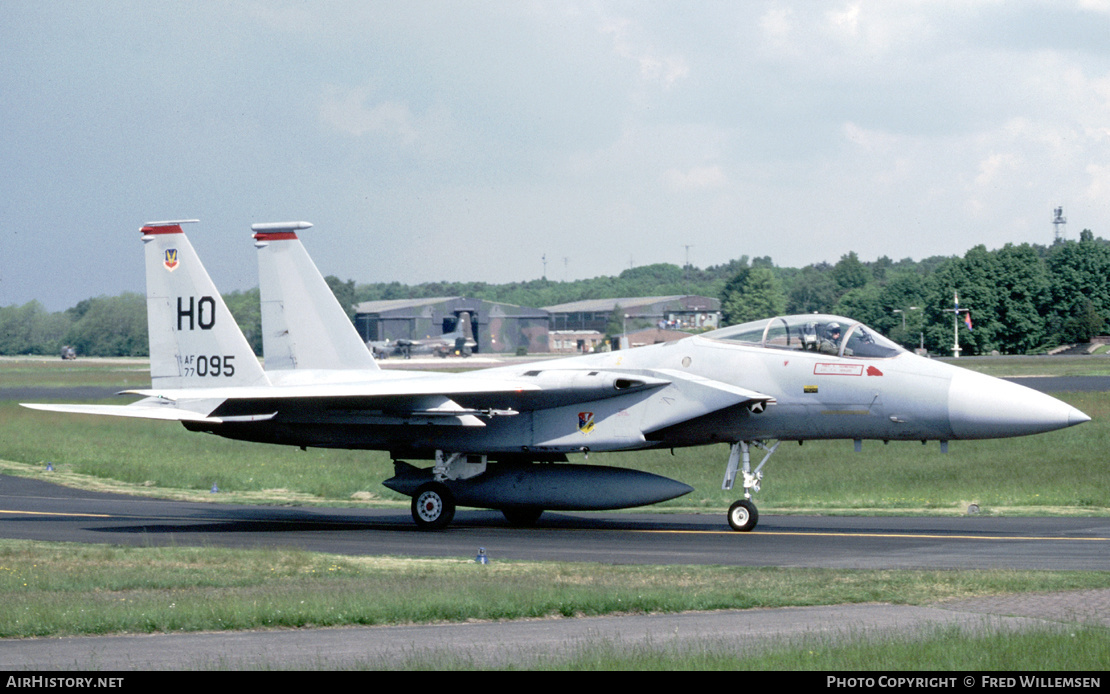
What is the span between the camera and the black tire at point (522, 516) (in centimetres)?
1922

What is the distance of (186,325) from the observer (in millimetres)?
20391

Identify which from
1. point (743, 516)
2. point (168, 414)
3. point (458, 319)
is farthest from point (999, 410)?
point (458, 319)

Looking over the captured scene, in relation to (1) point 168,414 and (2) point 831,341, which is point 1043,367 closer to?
(2) point 831,341

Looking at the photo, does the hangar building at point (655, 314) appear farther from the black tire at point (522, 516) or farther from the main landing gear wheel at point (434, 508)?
the main landing gear wheel at point (434, 508)

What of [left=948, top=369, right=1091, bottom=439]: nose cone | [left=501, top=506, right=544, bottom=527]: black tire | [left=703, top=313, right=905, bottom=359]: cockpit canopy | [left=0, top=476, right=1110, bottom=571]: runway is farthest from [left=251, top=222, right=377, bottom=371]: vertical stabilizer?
[left=948, top=369, right=1091, bottom=439]: nose cone

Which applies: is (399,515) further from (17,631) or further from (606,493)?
(17,631)

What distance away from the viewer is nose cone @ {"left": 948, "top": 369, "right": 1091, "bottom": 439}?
15.6m

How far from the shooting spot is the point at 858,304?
7700 cm

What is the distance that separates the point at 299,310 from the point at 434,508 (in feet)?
16.0

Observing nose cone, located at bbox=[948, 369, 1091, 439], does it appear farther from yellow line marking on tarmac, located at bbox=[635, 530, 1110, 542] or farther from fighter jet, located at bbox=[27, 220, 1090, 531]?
yellow line marking on tarmac, located at bbox=[635, 530, 1110, 542]

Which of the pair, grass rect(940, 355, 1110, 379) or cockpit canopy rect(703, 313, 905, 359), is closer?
cockpit canopy rect(703, 313, 905, 359)

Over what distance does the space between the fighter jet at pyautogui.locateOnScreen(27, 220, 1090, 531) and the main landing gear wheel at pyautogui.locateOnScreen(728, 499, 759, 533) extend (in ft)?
0.07

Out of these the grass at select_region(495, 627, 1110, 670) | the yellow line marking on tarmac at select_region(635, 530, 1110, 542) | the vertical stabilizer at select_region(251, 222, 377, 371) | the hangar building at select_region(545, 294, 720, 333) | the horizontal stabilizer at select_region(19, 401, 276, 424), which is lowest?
the yellow line marking on tarmac at select_region(635, 530, 1110, 542)
